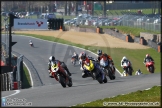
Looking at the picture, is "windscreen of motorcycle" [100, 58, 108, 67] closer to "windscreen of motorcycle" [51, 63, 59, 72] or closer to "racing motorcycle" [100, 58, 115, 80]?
"racing motorcycle" [100, 58, 115, 80]

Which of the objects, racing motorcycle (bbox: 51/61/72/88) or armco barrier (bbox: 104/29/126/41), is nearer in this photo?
racing motorcycle (bbox: 51/61/72/88)

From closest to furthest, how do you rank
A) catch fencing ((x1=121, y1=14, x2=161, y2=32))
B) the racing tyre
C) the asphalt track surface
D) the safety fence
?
the asphalt track surface < the racing tyre < the safety fence < catch fencing ((x1=121, y1=14, x2=161, y2=32))

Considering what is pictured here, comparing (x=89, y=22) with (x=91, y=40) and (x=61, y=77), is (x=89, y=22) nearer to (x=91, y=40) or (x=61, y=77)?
(x=91, y=40)

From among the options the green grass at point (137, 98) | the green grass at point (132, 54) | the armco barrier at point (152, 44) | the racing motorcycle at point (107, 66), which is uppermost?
the green grass at point (137, 98)

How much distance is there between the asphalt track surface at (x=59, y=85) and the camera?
43.9 feet

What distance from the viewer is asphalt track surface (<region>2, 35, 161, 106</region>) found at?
13.4 m

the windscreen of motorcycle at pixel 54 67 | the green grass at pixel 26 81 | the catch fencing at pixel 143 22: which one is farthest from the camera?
the catch fencing at pixel 143 22

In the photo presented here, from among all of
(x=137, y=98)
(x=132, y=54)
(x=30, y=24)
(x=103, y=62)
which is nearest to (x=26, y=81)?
(x=30, y=24)

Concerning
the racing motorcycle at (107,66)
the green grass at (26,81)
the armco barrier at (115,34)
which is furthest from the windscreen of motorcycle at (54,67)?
the armco barrier at (115,34)

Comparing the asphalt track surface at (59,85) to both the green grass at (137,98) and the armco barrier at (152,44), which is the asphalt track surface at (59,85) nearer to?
the green grass at (137,98)

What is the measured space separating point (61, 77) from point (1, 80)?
5275mm

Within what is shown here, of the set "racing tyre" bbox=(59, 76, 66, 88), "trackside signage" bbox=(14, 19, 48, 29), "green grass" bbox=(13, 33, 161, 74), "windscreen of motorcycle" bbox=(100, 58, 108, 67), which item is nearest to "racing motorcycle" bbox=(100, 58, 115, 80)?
"windscreen of motorcycle" bbox=(100, 58, 108, 67)

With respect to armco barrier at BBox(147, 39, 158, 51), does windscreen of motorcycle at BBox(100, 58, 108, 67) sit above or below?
above

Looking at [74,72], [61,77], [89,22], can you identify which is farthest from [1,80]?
[89,22]
